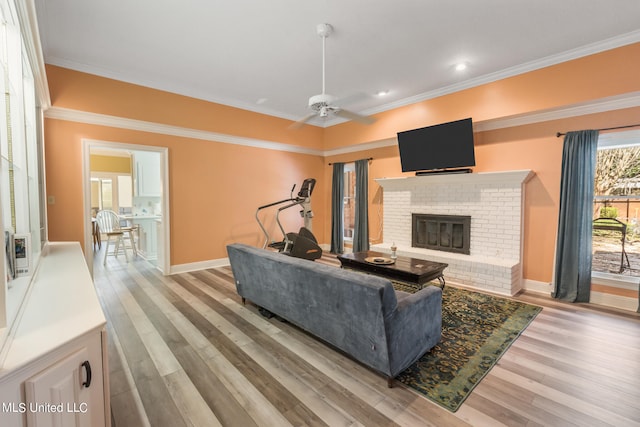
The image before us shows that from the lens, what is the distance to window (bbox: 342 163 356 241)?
664 cm

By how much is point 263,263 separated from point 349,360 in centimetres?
118

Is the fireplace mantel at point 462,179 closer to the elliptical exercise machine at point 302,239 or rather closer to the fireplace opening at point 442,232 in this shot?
the fireplace opening at point 442,232

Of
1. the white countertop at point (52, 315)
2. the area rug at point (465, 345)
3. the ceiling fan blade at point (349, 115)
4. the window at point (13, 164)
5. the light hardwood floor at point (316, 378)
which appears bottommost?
the light hardwood floor at point (316, 378)

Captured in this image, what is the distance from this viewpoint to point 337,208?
257 inches

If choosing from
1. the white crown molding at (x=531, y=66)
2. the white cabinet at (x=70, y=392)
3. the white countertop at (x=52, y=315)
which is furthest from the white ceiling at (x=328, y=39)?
the white cabinet at (x=70, y=392)

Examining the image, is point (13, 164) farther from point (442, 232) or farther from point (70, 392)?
point (442, 232)

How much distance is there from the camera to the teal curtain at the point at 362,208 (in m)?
6.01

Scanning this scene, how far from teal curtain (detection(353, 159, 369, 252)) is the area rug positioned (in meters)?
2.46

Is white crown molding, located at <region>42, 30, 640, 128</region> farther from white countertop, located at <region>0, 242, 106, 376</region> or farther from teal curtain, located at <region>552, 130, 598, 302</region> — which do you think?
white countertop, located at <region>0, 242, 106, 376</region>

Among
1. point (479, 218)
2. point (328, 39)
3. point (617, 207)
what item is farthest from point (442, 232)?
point (328, 39)

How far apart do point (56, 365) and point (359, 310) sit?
156 cm

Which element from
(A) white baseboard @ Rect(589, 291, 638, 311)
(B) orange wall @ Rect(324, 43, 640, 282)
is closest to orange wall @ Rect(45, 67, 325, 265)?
(B) orange wall @ Rect(324, 43, 640, 282)

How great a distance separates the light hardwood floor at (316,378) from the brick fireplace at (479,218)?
0.89 meters

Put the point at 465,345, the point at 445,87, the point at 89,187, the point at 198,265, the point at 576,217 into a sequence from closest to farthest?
→ the point at 465,345
the point at 576,217
the point at 89,187
the point at 445,87
the point at 198,265
